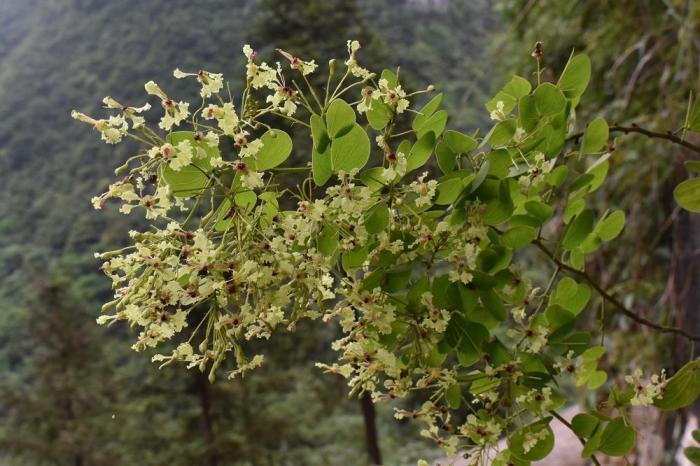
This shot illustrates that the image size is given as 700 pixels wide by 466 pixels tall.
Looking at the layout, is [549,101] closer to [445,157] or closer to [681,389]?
[445,157]

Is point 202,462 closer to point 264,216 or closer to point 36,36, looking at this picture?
point 264,216

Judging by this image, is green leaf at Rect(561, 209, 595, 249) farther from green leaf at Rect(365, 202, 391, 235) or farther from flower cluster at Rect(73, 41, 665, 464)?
green leaf at Rect(365, 202, 391, 235)

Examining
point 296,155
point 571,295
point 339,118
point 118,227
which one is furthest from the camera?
point 118,227

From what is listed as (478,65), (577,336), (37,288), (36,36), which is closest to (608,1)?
(577,336)

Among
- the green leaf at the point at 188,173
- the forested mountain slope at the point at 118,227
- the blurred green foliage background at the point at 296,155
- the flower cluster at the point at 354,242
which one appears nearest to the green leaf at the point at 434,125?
the flower cluster at the point at 354,242

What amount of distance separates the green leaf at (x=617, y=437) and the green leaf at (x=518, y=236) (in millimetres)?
115

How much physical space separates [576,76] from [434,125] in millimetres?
96

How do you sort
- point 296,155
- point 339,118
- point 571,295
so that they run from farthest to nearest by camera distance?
point 296,155 → point 571,295 → point 339,118

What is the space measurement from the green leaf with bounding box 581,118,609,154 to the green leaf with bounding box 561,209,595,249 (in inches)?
1.6

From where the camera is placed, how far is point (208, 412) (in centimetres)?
414

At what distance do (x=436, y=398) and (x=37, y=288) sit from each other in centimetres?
433

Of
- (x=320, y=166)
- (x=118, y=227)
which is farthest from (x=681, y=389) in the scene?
(x=118, y=227)

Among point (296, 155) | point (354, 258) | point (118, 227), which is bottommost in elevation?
point (118, 227)

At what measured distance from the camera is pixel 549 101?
364 mm
